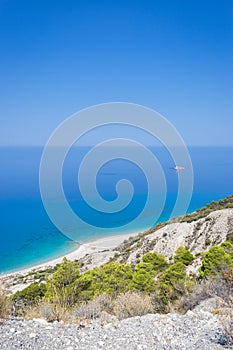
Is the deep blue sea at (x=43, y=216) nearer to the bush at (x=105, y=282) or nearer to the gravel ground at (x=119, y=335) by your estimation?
the bush at (x=105, y=282)

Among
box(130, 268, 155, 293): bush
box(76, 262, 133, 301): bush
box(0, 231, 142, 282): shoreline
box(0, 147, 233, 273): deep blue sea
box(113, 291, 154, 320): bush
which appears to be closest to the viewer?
box(113, 291, 154, 320): bush

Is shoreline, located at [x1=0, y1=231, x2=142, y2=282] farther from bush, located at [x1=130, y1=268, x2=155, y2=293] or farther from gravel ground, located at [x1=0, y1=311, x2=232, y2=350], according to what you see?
gravel ground, located at [x1=0, y1=311, x2=232, y2=350]

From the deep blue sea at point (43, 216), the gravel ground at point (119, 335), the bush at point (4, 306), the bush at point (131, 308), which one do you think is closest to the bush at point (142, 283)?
the bush at point (131, 308)

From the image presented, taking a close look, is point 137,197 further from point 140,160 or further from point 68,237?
point 140,160

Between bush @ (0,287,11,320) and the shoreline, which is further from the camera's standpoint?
the shoreline

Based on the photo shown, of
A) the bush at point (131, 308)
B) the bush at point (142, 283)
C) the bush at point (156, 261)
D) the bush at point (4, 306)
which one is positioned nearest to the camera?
the bush at point (4, 306)

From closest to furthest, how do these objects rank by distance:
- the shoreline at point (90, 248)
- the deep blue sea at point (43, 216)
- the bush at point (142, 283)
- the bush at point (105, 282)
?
the bush at point (105, 282) < the bush at point (142, 283) < the shoreline at point (90, 248) < the deep blue sea at point (43, 216)

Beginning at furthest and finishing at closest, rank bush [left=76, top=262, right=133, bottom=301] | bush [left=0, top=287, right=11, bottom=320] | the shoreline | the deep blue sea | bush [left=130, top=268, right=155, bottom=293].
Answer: the deep blue sea → the shoreline → bush [left=130, top=268, right=155, bottom=293] → bush [left=76, top=262, right=133, bottom=301] → bush [left=0, top=287, right=11, bottom=320]

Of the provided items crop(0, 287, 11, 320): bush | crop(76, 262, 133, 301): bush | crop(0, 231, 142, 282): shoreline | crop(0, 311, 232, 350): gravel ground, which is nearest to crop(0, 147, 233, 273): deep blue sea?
crop(0, 231, 142, 282): shoreline

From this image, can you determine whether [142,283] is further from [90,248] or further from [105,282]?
[90,248]
